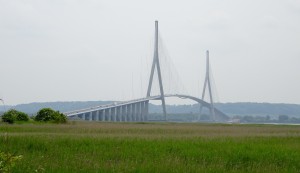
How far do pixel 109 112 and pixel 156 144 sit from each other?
2563 inches

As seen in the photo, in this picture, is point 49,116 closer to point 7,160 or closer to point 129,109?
point 7,160

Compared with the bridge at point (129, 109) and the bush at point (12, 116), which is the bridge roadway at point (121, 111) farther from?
the bush at point (12, 116)

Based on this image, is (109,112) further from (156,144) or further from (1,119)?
(156,144)

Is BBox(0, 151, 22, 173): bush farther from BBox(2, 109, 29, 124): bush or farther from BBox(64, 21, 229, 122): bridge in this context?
BBox(64, 21, 229, 122): bridge

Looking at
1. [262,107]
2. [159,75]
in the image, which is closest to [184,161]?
[159,75]

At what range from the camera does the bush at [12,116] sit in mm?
38188

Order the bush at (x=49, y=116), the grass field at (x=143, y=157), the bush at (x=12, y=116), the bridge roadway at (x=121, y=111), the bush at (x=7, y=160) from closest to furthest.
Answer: the bush at (x=7, y=160)
the grass field at (x=143, y=157)
the bush at (x=12, y=116)
the bush at (x=49, y=116)
the bridge roadway at (x=121, y=111)

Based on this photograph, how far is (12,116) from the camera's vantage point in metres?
38.4

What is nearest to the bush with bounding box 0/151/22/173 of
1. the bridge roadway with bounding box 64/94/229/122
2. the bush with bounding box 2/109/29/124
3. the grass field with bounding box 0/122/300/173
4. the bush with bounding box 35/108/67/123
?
the grass field with bounding box 0/122/300/173

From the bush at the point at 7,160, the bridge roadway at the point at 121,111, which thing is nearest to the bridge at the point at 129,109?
the bridge roadway at the point at 121,111

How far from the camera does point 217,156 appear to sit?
14.6 meters

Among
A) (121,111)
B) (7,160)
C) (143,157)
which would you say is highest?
(121,111)

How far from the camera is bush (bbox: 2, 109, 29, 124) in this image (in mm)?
38188

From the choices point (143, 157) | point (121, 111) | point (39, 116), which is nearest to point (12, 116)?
point (39, 116)
